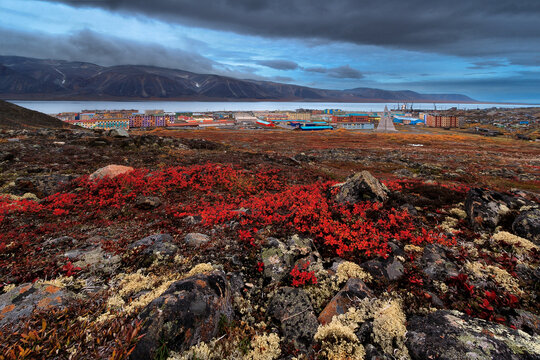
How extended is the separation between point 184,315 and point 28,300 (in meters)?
3.56

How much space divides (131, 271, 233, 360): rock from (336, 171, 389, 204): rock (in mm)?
8145

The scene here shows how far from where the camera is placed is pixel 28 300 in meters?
4.98

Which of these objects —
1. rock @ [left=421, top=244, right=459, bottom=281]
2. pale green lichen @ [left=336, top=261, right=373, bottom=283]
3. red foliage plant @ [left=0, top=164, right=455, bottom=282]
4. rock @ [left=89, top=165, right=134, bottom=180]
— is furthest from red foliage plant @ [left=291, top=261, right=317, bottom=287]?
rock @ [left=89, top=165, right=134, bottom=180]

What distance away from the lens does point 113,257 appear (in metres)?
7.30

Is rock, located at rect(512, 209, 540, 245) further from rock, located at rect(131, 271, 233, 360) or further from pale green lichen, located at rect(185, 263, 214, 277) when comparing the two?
pale green lichen, located at rect(185, 263, 214, 277)

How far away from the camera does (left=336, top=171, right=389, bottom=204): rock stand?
1140 cm

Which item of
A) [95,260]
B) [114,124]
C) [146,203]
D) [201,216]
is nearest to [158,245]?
[95,260]

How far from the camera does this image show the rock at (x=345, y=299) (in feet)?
16.8

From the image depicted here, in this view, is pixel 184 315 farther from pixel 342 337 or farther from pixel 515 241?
pixel 515 241

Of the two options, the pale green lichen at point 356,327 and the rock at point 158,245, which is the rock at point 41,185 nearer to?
the rock at point 158,245

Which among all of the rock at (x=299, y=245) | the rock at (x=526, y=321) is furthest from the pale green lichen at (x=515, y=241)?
the rock at (x=299, y=245)

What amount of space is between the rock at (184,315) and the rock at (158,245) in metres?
2.92

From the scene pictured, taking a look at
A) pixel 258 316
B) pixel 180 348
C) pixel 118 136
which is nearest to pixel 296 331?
pixel 258 316

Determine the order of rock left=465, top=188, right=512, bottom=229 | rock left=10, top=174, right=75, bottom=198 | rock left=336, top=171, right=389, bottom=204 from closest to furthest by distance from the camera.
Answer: rock left=465, top=188, right=512, bottom=229 < rock left=336, top=171, right=389, bottom=204 < rock left=10, top=174, right=75, bottom=198
